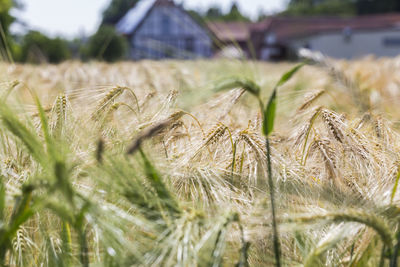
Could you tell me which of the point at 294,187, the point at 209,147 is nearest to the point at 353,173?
the point at 294,187

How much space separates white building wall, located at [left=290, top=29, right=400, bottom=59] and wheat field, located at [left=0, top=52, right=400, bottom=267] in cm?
2619

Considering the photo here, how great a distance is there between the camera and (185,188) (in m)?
1.03

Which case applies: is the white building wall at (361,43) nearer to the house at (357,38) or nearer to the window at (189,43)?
the house at (357,38)

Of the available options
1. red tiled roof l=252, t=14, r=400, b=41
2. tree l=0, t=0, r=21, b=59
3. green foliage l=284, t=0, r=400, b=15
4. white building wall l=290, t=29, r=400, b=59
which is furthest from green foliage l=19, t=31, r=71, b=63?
green foliage l=284, t=0, r=400, b=15

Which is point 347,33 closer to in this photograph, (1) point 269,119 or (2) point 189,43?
(2) point 189,43

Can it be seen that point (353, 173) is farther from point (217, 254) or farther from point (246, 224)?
point (217, 254)

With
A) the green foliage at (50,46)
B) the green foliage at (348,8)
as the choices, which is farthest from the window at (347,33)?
the green foliage at (348,8)

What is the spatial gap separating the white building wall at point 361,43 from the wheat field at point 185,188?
26.2 metres

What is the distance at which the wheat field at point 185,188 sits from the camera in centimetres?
82

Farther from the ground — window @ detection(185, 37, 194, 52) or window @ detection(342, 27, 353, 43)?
window @ detection(185, 37, 194, 52)

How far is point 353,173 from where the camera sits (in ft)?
4.03

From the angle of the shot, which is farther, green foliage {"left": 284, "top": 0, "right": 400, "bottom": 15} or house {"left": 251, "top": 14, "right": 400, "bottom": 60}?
green foliage {"left": 284, "top": 0, "right": 400, "bottom": 15}

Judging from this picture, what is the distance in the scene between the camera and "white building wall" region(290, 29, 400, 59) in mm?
26188

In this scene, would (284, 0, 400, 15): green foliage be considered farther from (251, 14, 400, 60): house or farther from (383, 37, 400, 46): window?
(383, 37, 400, 46): window
